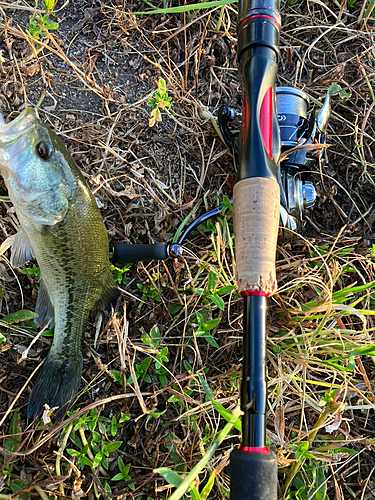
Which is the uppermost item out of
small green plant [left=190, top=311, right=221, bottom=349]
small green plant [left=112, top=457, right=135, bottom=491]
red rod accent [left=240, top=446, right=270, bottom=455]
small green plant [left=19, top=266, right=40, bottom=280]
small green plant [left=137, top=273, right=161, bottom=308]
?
small green plant [left=19, top=266, right=40, bottom=280]

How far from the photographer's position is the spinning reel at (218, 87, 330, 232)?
7.29ft

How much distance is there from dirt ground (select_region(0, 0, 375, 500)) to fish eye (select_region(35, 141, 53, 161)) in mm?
399

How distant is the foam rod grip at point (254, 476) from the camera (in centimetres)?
132

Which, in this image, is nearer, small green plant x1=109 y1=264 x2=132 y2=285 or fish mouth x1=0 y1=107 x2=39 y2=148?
fish mouth x1=0 y1=107 x2=39 y2=148

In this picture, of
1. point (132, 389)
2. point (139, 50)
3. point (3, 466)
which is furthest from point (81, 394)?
point (139, 50)

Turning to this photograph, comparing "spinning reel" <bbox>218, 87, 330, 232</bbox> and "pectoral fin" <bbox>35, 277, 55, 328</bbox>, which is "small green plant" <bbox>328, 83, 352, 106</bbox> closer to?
"spinning reel" <bbox>218, 87, 330, 232</bbox>

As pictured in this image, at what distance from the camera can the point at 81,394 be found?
2258 mm

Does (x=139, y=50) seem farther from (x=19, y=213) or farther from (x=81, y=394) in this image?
(x=81, y=394)

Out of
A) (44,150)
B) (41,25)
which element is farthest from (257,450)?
(41,25)

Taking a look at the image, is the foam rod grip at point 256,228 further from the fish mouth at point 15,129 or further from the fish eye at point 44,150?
the fish mouth at point 15,129

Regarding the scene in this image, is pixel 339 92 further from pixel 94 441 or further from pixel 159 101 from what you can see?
pixel 94 441

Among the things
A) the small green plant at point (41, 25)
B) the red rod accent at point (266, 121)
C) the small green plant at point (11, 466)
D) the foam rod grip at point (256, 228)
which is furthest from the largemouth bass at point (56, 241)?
the red rod accent at point (266, 121)

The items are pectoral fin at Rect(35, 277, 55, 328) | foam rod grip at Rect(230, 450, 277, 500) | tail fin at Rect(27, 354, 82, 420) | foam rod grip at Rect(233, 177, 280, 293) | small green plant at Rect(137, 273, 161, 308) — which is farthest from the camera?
small green plant at Rect(137, 273, 161, 308)

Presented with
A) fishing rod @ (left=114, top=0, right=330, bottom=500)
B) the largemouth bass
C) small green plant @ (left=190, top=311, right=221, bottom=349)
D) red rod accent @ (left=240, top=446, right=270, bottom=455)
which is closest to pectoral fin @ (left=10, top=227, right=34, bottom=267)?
the largemouth bass
